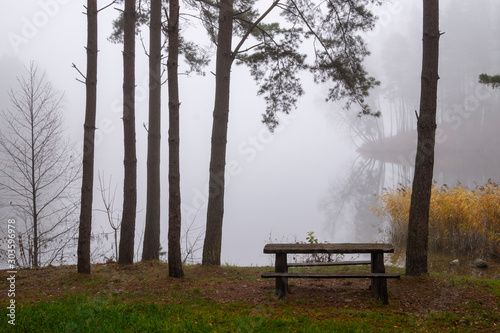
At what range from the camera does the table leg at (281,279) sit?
5.77 meters

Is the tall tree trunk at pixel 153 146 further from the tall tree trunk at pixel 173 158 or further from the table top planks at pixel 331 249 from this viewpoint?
the table top planks at pixel 331 249

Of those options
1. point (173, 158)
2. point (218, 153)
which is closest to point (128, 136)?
point (218, 153)

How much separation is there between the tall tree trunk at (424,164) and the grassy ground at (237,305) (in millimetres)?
393

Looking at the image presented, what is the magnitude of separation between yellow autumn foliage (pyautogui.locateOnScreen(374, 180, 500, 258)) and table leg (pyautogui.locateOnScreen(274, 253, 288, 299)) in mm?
6688

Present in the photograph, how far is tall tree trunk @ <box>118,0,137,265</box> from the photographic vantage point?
8711 mm

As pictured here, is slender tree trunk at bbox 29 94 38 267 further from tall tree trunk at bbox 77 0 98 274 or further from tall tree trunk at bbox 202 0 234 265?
tall tree trunk at bbox 202 0 234 265

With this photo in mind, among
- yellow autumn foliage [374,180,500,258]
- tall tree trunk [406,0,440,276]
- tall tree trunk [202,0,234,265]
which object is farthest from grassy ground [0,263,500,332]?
yellow autumn foliage [374,180,500,258]

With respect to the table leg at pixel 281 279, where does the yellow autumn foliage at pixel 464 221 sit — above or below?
above

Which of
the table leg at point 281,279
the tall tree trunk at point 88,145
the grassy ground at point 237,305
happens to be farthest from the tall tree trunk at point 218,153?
the table leg at point 281,279

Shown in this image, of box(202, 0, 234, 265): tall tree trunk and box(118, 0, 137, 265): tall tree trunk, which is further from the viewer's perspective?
box(118, 0, 137, 265): tall tree trunk

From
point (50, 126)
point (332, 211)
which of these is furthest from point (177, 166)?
point (332, 211)

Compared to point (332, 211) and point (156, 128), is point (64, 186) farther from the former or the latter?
point (332, 211)

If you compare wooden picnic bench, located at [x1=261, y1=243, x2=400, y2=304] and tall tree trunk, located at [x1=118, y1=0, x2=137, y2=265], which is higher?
tall tree trunk, located at [x1=118, y1=0, x2=137, y2=265]

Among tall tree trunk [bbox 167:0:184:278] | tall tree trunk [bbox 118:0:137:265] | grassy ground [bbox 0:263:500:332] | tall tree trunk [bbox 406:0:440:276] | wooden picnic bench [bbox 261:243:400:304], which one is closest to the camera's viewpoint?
grassy ground [bbox 0:263:500:332]
